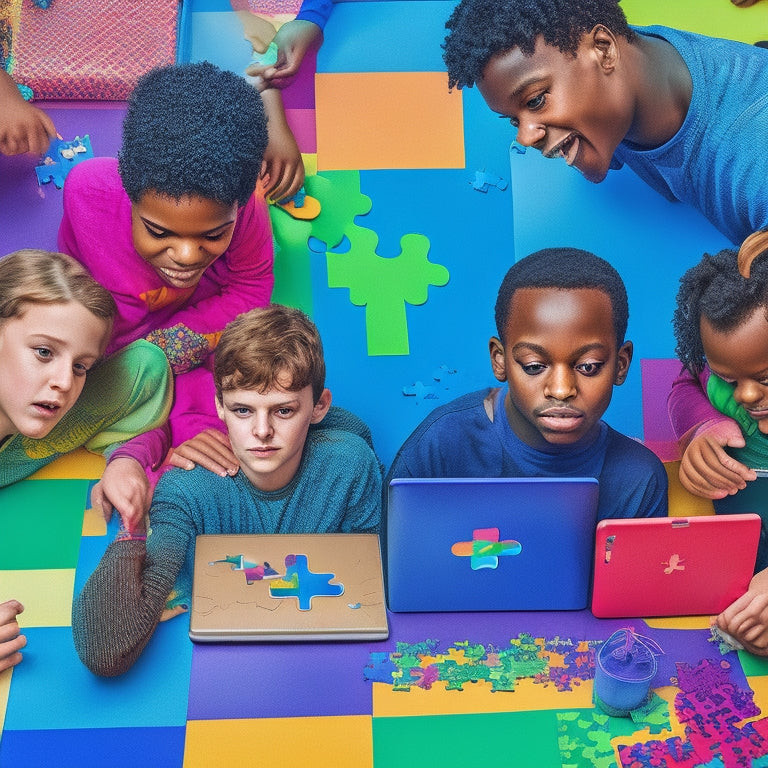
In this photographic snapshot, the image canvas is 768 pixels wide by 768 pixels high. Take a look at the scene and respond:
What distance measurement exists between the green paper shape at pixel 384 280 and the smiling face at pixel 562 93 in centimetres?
47

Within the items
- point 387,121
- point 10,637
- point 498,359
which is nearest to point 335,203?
point 387,121

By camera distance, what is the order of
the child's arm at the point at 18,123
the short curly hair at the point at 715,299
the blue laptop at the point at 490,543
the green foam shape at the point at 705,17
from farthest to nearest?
the green foam shape at the point at 705,17 → the child's arm at the point at 18,123 → the short curly hair at the point at 715,299 → the blue laptop at the point at 490,543

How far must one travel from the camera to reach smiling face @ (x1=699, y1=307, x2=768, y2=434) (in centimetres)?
199

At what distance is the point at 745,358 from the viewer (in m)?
2.01

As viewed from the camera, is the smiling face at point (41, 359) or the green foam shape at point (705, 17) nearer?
the smiling face at point (41, 359)

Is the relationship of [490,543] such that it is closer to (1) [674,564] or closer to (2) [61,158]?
(1) [674,564]

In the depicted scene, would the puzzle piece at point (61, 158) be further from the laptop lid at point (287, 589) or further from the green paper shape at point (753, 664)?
the green paper shape at point (753, 664)

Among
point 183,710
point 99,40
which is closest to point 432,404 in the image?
point 183,710

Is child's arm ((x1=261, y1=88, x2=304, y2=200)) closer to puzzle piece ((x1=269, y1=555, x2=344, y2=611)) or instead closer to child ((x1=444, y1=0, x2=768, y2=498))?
child ((x1=444, y1=0, x2=768, y2=498))

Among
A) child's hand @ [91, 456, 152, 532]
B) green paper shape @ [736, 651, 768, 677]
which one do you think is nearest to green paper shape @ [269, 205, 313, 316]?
child's hand @ [91, 456, 152, 532]

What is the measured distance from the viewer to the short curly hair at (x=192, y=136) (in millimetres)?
1999

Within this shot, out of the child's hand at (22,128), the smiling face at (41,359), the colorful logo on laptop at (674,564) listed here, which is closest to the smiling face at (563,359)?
the colorful logo on laptop at (674,564)

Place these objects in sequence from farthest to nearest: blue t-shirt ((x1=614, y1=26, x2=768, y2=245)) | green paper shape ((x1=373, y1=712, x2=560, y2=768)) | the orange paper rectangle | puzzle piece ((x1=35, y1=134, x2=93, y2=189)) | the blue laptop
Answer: the orange paper rectangle < puzzle piece ((x1=35, y1=134, x2=93, y2=189)) < blue t-shirt ((x1=614, y1=26, x2=768, y2=245)) < the blue laptop < green paper shape ((x1=373, y1=712, x2=560, y2=768))

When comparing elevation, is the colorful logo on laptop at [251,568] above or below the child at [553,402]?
below
